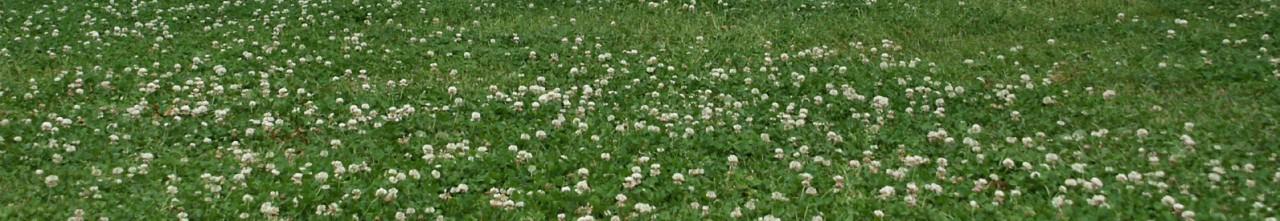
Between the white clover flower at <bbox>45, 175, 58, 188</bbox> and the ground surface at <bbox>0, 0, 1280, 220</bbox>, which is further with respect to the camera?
the white clover flower at <bbox>45, 175, 58, 188</bbox>

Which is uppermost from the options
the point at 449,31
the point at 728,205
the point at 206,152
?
the point at 728,205

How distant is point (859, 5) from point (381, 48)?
5444 millimetres

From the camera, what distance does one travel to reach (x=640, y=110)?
8336mm

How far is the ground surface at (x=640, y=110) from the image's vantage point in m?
6.22

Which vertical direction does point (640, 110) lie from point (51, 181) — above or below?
below

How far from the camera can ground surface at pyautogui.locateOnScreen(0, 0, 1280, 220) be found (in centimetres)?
622

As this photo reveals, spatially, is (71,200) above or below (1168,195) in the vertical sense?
below

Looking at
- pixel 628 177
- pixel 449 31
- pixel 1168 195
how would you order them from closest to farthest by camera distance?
pixel 1168 195 < pixel 628 177 < pixel 449 31

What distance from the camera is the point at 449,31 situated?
1155cm

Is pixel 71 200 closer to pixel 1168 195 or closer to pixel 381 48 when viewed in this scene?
pixel 381 48

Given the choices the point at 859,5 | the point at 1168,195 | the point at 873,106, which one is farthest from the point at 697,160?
the point at 859,5

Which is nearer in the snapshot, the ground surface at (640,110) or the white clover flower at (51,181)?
the ground surface at (640,110)

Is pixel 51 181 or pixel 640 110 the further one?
pixel 640 110

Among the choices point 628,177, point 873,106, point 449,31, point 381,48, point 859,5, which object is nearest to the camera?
point 628,177
